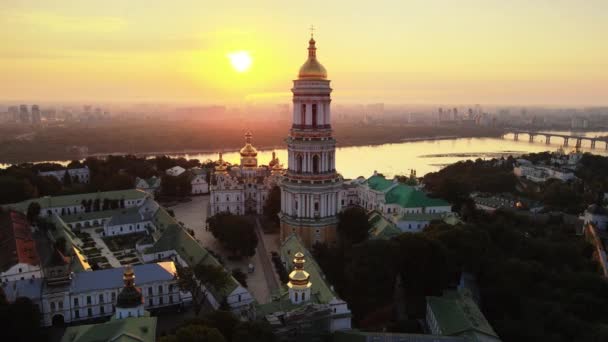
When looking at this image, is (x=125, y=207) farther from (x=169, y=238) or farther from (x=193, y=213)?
(x=169, y=238)

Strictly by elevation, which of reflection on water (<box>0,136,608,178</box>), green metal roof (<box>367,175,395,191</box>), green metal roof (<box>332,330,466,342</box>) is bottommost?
reflection on water (<box>0,136,608,178</box>)

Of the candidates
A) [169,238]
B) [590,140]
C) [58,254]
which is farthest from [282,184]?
[590,140]

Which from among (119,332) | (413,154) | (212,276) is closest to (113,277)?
(212,276)

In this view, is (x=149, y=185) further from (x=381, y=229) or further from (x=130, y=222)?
(x=381, y=229)

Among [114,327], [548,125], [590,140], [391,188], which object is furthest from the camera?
[548,125]

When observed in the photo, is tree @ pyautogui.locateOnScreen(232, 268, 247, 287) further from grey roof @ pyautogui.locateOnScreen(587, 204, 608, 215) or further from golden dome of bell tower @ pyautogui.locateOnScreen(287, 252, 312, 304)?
grey roof @ pyautogui.locateOnScreen(587, 204, 608, 215)

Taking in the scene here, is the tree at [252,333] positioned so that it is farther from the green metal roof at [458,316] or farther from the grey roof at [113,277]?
the grey roof at [113,277]

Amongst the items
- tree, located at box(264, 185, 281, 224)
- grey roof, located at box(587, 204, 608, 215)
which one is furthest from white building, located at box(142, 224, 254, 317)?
grey roof, located at box(587, 204, 608, 215)

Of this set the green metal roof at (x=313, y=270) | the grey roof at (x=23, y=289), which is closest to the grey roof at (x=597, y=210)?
the green metal roof at (x=313, y=270)
